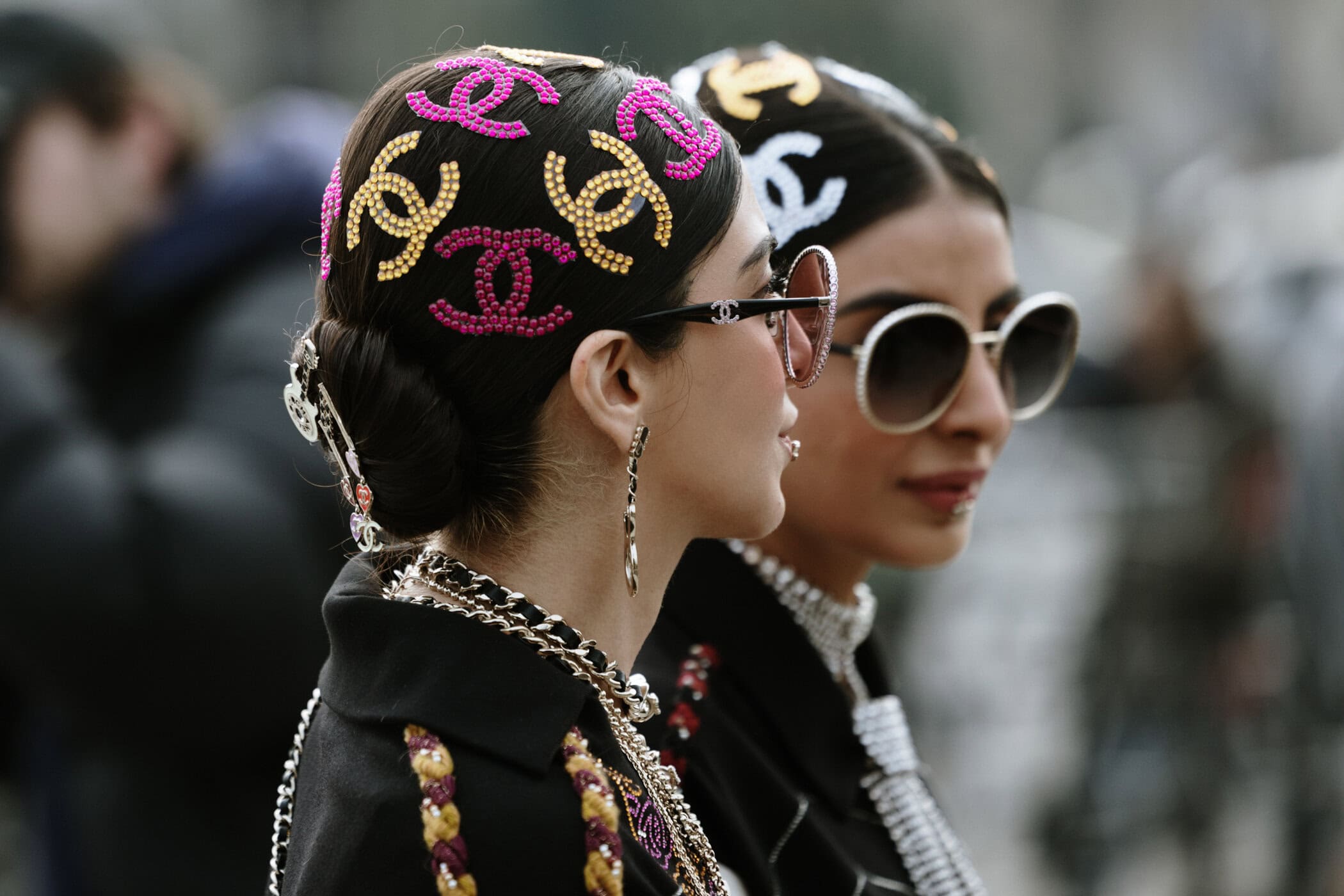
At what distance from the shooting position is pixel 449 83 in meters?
1.56

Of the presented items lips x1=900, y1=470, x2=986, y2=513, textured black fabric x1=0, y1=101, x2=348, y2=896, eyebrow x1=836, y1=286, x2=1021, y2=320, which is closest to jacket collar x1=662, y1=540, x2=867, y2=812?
lips x1=900, y1=470, x2=986, y2=513

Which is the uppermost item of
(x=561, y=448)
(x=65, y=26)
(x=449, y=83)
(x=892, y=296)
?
(x=65, y=26)

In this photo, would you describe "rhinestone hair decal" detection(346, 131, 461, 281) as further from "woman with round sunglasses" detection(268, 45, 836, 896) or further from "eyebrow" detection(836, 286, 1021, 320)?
"eyebrow" detection(836, 286, 1021, 320)

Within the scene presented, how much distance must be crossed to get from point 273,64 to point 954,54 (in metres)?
6.65

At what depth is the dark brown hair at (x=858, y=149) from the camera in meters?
2.18

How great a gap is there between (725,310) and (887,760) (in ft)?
2.84

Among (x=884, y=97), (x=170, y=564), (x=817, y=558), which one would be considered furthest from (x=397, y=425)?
(x=170, y=564)

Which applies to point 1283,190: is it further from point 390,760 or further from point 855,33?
point 390,760

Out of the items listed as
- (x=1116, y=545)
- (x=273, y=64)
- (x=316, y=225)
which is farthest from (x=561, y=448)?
(x=273, y=64)

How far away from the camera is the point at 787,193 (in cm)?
217

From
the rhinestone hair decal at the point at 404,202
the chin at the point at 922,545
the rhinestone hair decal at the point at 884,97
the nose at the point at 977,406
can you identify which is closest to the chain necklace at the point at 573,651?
the rhinestone hair decal at the point at 404,202

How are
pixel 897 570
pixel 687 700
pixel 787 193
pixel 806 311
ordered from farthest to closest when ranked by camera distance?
pixel 897 570, pixel 787 193, pixel 687 700, pixel 806 311

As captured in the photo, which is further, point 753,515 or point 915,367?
point 915,367

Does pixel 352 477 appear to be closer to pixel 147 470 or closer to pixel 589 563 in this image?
pixel 589 563
